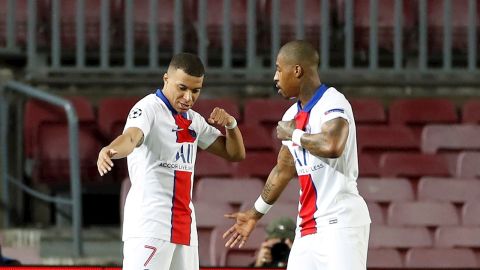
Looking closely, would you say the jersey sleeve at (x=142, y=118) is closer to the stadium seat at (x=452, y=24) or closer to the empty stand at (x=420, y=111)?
the empty stand at (x=420, y=111)

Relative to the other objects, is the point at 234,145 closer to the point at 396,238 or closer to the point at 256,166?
the point at 396,238

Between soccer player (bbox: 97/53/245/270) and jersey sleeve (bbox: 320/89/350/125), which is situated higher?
jersey sleeve (bbox: 320/89/350/125)

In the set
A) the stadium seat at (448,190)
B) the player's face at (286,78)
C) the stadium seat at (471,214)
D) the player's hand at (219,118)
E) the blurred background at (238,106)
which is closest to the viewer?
the player's face at (286,78)

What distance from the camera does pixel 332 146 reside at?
5.48 metres

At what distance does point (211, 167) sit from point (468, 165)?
188cm

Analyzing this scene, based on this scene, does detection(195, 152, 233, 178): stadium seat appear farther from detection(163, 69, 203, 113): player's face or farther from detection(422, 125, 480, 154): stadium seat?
detection(163, 69, 203, 113): player's face

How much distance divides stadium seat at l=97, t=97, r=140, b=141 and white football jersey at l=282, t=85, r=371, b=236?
4.20m

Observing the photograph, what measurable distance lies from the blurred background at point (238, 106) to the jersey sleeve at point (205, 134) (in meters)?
2.66

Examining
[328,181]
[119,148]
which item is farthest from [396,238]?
[119,148]

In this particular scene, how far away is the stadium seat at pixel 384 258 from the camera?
8.90 metres

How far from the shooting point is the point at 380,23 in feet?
35.0

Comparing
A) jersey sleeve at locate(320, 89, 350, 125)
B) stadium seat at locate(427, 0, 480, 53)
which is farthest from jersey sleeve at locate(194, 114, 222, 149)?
stadium seat at locate(427, 0, 480, 53)

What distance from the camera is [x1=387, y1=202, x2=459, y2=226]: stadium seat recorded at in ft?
30.1

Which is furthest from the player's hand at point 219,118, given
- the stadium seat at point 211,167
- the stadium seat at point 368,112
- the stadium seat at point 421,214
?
the stadium seat at point 368,112
